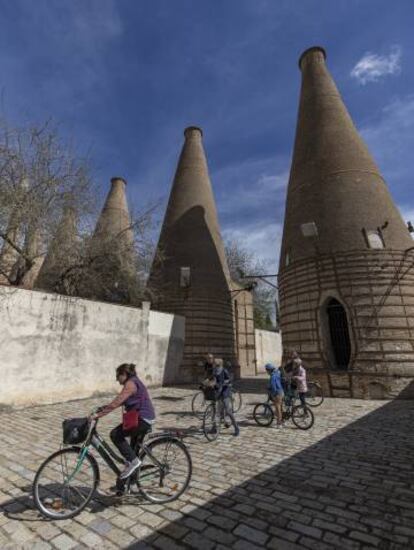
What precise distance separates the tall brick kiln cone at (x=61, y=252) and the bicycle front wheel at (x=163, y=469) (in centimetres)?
1042

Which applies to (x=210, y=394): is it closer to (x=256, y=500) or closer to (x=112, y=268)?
(x=256, y=500)

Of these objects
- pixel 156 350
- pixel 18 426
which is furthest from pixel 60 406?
pixel 156 350

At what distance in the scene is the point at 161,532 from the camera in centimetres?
331

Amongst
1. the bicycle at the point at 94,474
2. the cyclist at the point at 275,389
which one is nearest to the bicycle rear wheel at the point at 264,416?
the cyclist at the point at 275,389

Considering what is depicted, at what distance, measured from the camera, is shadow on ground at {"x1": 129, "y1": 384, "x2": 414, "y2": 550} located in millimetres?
3189

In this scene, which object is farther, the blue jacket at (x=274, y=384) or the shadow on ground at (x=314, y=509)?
the blue jacket at (x=274, y=384)

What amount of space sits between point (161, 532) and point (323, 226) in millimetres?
13198

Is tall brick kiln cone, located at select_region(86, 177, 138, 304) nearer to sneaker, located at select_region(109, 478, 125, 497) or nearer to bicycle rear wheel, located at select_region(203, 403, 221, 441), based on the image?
bicycle rear wheel, located at select_region(203, 403, 221, 441)

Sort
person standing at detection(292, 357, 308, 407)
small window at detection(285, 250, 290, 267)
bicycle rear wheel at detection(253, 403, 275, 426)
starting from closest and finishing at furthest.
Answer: bicycle rear wheel at detection(253, 403, 275, 426) → person standing at detection(292, 357, 308, 407) → small window at detection(285, 250, 290, 267)

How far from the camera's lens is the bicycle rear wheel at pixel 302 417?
7.62m

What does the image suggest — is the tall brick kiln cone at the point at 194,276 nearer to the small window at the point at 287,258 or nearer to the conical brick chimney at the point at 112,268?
the conical brick chimney at the point at 112,268

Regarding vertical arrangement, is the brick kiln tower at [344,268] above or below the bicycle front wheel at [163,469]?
above

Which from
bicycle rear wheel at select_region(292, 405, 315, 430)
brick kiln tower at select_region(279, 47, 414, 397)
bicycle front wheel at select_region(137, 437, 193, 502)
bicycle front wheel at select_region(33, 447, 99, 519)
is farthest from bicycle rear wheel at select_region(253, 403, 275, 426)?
brick kiln tower at select_region(279, 47, 414, 397)

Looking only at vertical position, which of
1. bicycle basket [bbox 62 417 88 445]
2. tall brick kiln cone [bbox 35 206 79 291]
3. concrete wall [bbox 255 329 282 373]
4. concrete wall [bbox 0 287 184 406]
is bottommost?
bicycle basket [bbox 62 417 88 445]
